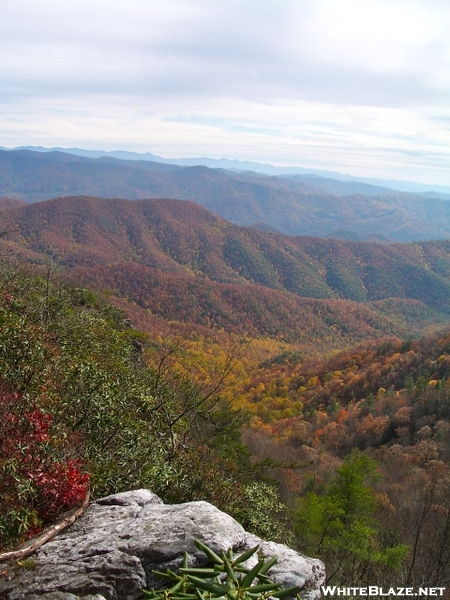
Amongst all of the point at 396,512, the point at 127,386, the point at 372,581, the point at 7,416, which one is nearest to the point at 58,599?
the point at 7,416

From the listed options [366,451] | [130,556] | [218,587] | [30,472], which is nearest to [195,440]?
[30,472]

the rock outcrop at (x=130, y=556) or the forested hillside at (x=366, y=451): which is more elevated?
the rock outcrop at (x=130, y=556)

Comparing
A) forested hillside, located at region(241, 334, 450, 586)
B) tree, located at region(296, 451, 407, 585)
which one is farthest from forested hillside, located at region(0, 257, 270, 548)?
forested hillside, located at region(241, 334, 450, 586)

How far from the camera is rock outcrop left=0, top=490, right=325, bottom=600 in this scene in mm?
5883

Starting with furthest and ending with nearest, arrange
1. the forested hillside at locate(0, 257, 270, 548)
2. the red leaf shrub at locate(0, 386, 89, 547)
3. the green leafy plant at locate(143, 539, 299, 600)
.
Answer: the forested hillside at locate(0, 257, 270, 548)
the red leaf shrub at locate(0, 386, 89, 547)
the green leafy plant at locate(143, 539, 299, 600)

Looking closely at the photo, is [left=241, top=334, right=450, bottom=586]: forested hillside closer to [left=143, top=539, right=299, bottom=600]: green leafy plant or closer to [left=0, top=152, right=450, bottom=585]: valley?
[left=0, top=152, right=450, bottom=585]: valley

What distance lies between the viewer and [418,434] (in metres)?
51.4

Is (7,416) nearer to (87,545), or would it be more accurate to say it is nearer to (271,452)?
(87,545)

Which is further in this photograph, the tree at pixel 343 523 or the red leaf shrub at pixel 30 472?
the tree at pixel 343 523

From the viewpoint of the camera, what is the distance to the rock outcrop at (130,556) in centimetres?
588

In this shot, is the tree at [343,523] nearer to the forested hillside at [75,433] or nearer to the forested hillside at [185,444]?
the forested hillside at [185,444]

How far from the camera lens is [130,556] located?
20.4 feet

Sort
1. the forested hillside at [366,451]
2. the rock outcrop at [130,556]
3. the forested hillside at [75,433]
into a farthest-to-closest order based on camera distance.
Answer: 1. the forested hillside at [366,451]
2. the forested hillside at [75,433]
3. the rock outcrop at [130,556]

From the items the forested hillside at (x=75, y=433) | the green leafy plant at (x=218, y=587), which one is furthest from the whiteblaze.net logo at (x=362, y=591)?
the green leafy plant at (x=218, y=587)
